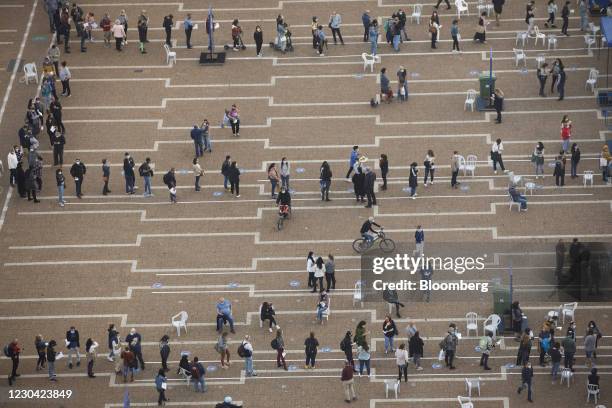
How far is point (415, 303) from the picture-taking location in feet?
223

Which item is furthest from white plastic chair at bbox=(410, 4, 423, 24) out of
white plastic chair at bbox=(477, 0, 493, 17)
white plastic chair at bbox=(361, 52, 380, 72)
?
white plastic chair at bbox=(361, 52, 380, 72)

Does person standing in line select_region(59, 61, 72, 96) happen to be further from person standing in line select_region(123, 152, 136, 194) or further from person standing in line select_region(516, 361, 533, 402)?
person standing in line select_region(516, 361, 533, 402)

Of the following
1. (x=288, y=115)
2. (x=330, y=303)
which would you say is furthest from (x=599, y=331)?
(x=288, y=115)

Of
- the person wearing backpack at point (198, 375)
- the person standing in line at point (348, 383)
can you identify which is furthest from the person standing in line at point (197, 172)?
the person standing in line at point (348, 383)

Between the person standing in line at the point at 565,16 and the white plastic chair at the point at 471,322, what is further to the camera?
the person standing in line at the point at 565,16

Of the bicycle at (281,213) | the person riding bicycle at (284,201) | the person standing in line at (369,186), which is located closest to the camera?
the person riding bicycle at (284,201)

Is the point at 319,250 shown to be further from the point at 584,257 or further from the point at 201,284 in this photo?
the point at 584,257

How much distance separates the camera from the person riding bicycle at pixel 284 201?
7181 cm

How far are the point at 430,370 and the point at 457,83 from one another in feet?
66.0

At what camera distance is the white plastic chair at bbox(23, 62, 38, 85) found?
82.4 metres

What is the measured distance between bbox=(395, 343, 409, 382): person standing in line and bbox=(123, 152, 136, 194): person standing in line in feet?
51.3

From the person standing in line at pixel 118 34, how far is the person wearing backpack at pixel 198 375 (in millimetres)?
24838

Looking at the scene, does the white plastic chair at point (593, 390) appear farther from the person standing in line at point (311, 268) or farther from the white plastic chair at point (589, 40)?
the white plastic chair at point (589, 40)

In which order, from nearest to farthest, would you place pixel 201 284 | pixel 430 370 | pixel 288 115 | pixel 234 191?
1. pixel 430 370
2. pixel 201 284
3. pixel 234 191
4. pixel 288 115
